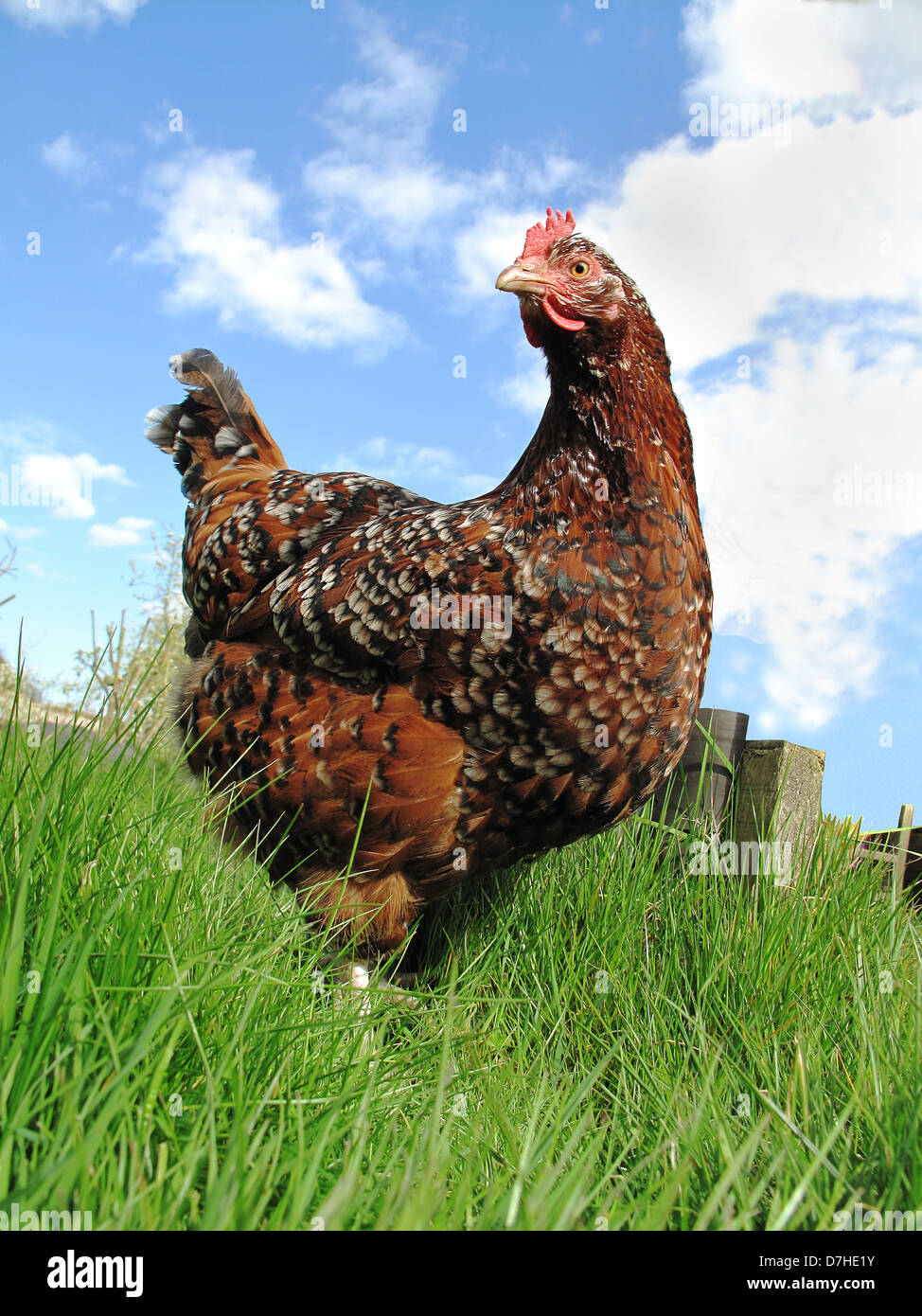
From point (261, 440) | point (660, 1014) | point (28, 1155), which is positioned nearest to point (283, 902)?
point (660, 1014)

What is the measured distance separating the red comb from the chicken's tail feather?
170cm

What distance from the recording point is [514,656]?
2.18 m

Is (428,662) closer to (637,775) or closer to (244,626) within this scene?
(637,775)

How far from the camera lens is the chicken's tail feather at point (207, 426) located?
148 inches

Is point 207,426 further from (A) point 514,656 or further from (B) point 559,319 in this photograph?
(A) point 514,656

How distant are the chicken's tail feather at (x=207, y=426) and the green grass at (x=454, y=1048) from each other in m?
1.72

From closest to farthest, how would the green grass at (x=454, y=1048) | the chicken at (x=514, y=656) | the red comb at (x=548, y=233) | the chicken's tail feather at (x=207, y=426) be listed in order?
the green grass at (x=454, y=1048), the chicken at (x=514, y=656), the red comb at (x=548, y=233), the chicken's tail feather at (x=207, y=426)

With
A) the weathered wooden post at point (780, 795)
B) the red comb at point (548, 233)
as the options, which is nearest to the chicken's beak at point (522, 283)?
the red comb at point (548, 233)

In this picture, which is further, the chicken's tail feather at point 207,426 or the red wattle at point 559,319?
the chicken's tail feather at point 207,426

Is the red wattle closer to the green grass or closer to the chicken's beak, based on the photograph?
the chicken's beak

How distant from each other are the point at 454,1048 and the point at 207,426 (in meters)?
2.96

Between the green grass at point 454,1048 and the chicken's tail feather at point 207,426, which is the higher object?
the chicken's tail feather at point 207,426

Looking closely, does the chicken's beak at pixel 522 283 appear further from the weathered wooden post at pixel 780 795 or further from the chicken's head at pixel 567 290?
the weathered wooden post at pixel 780 795

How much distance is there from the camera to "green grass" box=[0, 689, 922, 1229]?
1.10 metres
